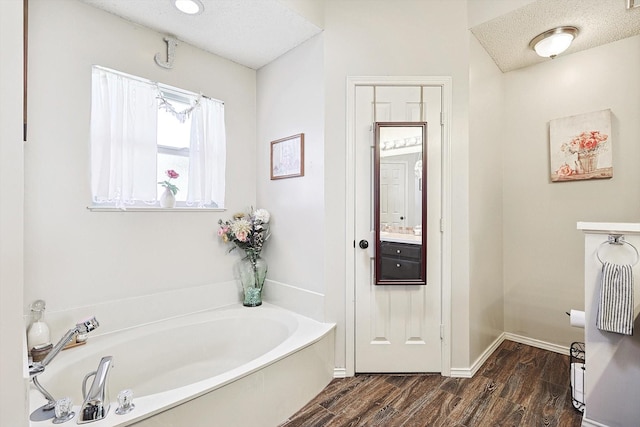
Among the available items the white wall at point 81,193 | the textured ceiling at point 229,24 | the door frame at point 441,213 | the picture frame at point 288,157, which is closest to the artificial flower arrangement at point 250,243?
the white wall at point 81,193

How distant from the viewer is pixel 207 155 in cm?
251

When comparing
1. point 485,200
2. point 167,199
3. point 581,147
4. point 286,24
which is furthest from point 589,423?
point 286,24

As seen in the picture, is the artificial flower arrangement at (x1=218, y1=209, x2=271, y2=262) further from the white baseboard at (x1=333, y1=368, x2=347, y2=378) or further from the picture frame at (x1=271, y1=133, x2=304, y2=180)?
the white baseboard at (x1=333, y1=368, x2=347, y2=378)

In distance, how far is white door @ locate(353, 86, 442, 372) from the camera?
85.7 inches

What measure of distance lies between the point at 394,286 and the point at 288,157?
132cm

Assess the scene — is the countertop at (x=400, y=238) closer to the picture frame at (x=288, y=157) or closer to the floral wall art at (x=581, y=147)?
the picture frame at (x=288, y=157)

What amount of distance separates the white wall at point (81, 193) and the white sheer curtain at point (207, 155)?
166 mm

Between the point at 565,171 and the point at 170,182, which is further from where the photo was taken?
the point at 565,171

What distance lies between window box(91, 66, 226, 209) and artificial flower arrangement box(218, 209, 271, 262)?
205 millimetres

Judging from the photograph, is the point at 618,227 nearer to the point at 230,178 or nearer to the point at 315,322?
the point at 315,322

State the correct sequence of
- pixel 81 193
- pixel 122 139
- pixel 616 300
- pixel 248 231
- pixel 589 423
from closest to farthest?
pixel 616 300
pixel 589 423
pixel 81 193
pixel 122 139
pixel 248 231

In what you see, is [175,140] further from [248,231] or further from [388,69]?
[388,69]

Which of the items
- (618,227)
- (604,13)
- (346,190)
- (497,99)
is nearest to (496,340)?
(618,227)

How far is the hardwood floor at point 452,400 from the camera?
5.69ft
